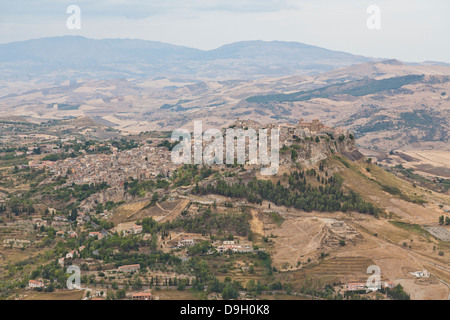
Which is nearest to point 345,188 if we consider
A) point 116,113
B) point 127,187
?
point 127,187

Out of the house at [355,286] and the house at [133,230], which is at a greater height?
the house at [133,230]

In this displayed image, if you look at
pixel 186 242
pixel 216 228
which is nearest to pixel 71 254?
pixel 186 242

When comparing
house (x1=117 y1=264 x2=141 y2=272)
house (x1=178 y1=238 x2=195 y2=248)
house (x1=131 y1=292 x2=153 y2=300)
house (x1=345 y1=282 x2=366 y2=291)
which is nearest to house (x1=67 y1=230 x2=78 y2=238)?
house (x1=117 y1=264 x2=141 y2=272)

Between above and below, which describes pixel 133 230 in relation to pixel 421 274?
above

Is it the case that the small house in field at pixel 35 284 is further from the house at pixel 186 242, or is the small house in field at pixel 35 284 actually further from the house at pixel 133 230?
the house at pixel 186 242

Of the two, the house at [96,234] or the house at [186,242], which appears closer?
the house at [186,242]

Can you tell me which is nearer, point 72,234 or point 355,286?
point 355,286

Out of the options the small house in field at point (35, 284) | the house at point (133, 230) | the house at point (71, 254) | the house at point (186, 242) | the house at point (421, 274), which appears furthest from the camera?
the house at point (133, 230)

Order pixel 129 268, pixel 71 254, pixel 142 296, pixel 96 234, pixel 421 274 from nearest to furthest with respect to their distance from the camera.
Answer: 1. pixel 142 296
2. pixel 421 274
3. pixel 129 268
4. pixel 71 254
5. pixel 96 234

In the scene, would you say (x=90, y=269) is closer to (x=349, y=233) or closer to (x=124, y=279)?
(x=124, y=279)

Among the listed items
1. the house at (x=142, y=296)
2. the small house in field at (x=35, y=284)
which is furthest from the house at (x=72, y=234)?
the house at (x=142, y=296)

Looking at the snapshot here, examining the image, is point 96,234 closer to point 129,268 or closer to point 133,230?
point 133,230
